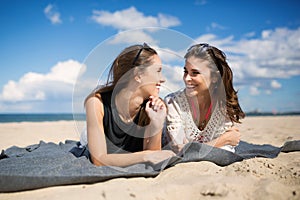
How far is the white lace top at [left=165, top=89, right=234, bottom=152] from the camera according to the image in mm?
3037

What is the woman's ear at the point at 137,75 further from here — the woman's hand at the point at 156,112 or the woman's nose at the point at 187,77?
the woman's nose at the point at 187,77

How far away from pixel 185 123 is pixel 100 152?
1.01m

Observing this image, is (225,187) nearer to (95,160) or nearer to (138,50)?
(95,160)

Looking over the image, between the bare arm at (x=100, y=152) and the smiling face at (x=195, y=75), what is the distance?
2.56 feet

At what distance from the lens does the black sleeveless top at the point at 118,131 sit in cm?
290

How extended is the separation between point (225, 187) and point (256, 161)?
0.87m

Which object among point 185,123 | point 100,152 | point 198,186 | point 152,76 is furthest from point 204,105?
point 198,186

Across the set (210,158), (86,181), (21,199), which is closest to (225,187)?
(210,158)

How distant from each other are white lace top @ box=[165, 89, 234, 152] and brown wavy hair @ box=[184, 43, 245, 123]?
5.7 inches

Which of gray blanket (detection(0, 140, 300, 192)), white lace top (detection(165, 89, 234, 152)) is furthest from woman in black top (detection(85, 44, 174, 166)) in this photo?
white lace top (detection(165, 89, 234, 152))

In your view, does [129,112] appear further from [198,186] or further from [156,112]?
[198,186]

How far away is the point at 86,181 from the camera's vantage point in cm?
229

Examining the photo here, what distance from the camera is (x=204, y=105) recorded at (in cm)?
342

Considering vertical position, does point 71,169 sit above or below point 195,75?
below
